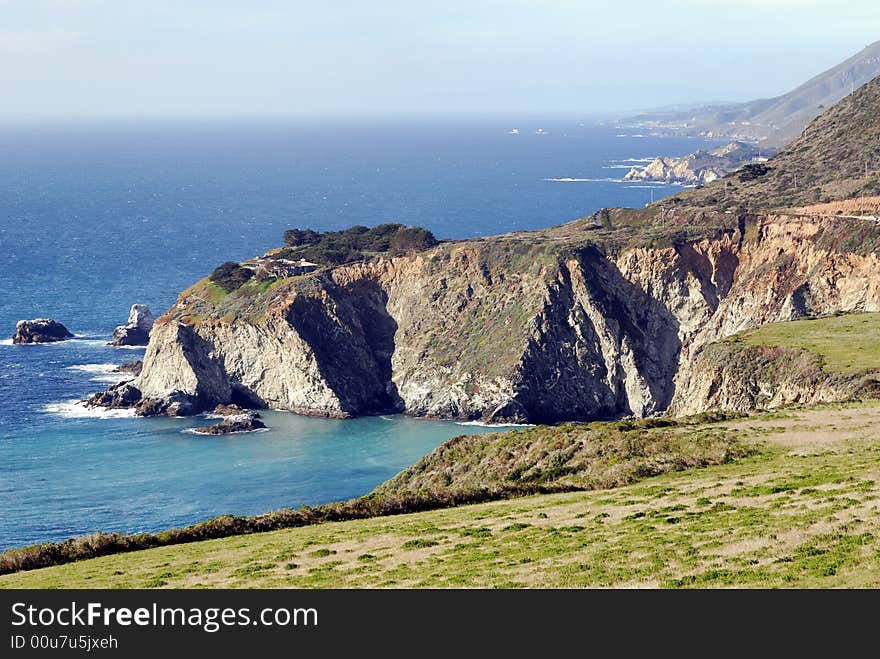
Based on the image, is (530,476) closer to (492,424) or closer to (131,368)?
(492,424)

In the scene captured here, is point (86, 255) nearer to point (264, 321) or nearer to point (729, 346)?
point (264, 321)

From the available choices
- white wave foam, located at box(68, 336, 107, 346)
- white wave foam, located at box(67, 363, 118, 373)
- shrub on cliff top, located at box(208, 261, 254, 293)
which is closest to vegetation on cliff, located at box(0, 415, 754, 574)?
shrub on cliff top, located at box(208, 261, 254, 293)

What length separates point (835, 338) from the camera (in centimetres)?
8381

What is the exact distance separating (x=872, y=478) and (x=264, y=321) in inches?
3286

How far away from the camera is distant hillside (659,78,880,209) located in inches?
4958

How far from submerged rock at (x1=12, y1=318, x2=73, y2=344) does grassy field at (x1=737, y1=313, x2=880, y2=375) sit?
84701 millimetres

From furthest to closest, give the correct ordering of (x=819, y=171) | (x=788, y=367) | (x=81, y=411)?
(x=819, y=171) → (x=81, y=411) → (x=788, y=367)

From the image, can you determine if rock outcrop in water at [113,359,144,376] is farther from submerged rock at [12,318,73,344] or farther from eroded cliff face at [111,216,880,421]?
submerged rock at [12,318,73,344]

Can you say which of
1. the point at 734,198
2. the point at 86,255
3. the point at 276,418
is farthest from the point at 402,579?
the point at 86,255

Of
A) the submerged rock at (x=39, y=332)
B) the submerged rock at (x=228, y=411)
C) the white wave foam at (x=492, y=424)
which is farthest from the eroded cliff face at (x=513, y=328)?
the submerged rock at (x=39, y=332)

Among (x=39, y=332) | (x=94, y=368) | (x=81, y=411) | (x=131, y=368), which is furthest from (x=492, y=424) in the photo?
(x=39, y=332)

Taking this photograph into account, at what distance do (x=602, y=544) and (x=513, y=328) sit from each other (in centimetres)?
8013

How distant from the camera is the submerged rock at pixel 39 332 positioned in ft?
443

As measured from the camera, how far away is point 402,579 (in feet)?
105
